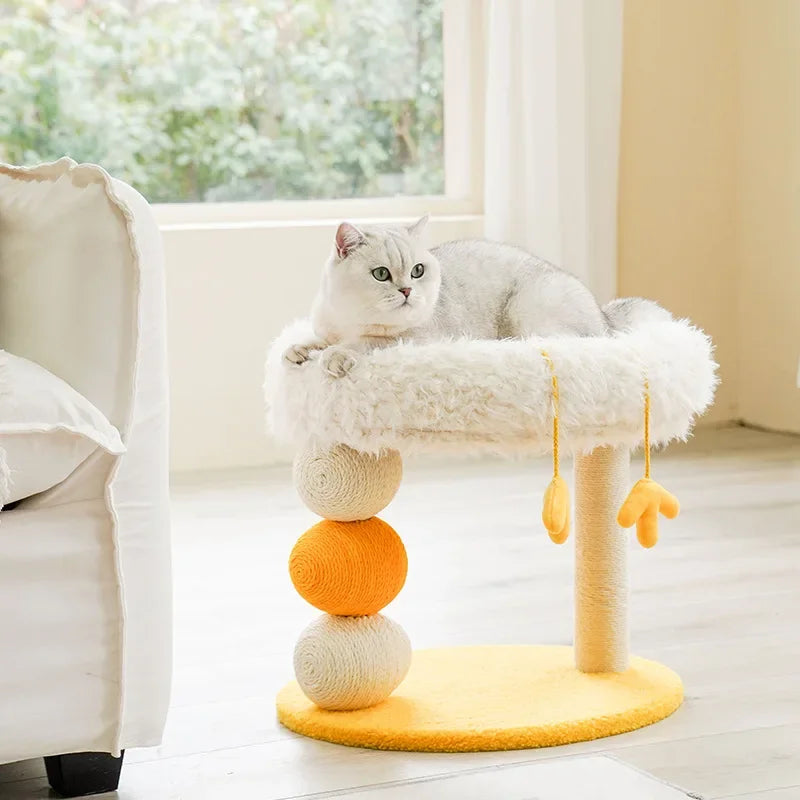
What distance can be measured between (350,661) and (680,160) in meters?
2.56

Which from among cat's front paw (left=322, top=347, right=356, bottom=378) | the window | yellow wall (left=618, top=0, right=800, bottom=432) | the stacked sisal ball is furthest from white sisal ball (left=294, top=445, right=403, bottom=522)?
yellow wall (left=618, top=0, right=800, bottom=432)

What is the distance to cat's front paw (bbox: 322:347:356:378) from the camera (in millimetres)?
1568

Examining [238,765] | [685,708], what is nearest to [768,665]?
[685,708]

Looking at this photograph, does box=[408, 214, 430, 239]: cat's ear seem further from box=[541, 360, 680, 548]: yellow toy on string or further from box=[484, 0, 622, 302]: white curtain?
box=[484, 0, 622, 302]: white curtain

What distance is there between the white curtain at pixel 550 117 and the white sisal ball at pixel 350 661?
1948 millimetres

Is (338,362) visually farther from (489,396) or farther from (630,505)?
(630,505)

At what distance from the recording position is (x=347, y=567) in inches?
64.4

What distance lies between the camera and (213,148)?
3.60 meters

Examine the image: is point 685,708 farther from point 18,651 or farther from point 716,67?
point 716,67

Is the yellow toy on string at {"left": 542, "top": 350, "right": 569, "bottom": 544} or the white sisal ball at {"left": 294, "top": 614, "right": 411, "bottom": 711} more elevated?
the yellow toy on string at {"left": 542, "top": 350, "right": 569, "bottom": 544}

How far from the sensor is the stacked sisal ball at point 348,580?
1.63 m

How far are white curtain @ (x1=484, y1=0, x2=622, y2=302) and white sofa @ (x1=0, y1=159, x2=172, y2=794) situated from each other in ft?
6.90

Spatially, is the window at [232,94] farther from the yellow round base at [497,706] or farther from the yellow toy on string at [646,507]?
the yellow toy on string at [646,507]

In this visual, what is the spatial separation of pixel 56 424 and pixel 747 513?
73.7 inches
